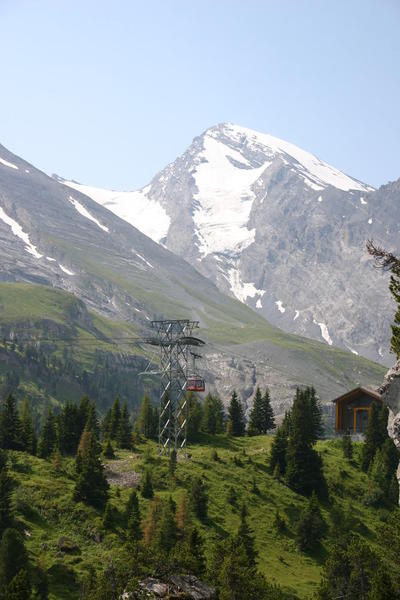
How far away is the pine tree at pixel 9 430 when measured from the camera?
103 metres

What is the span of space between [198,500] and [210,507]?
131 inches

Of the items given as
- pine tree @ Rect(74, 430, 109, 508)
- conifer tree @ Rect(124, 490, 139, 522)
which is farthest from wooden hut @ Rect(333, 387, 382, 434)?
conifer tree @ Rect(124, 490, 139, 522)

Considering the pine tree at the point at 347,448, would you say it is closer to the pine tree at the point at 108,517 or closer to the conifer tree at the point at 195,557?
the pine tree at the point at 108,517

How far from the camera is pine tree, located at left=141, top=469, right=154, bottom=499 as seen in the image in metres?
88.7

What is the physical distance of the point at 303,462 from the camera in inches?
4067

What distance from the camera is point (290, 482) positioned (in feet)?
338

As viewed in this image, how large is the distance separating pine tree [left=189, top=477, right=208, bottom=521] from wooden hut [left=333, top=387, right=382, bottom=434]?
44.4m

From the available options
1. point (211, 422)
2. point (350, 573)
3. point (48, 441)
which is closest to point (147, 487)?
point (48, 441)

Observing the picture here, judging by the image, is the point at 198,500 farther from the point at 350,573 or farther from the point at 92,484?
the point at 350,573

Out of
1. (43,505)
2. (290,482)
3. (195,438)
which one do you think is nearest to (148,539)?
(43,505)

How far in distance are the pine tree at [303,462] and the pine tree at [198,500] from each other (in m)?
Answer: 17.2

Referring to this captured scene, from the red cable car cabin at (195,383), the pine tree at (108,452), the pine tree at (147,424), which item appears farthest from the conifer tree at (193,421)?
the pine tree at (108,452)

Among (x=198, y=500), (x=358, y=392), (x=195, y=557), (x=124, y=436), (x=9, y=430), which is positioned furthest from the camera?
(x=358, y=392)

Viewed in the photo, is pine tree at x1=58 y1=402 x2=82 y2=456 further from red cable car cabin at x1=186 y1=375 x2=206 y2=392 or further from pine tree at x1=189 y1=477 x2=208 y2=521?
pine tree at x1=189 y1=477 x2=208 y2=521
